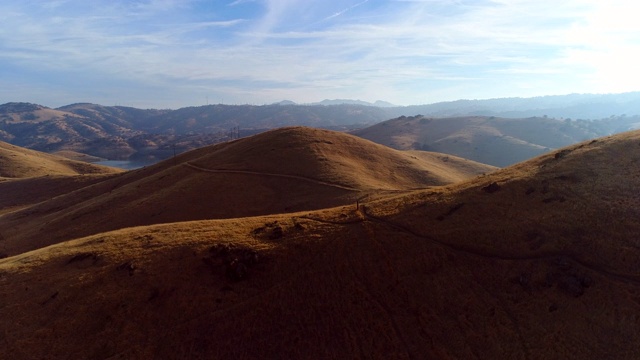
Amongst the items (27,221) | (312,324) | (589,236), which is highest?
(589,236)

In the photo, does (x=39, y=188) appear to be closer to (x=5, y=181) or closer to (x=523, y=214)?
(x=5, y=181)

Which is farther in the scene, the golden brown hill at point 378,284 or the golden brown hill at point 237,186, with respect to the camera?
the golden brown hill at point 237,186

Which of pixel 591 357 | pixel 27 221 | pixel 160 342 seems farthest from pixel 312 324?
pixel 27 221

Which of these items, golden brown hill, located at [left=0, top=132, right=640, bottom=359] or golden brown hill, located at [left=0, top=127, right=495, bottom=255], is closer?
golden brown hill, located at [left=0, top=132, right=640, bottom=359]

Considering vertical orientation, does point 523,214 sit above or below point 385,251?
above
